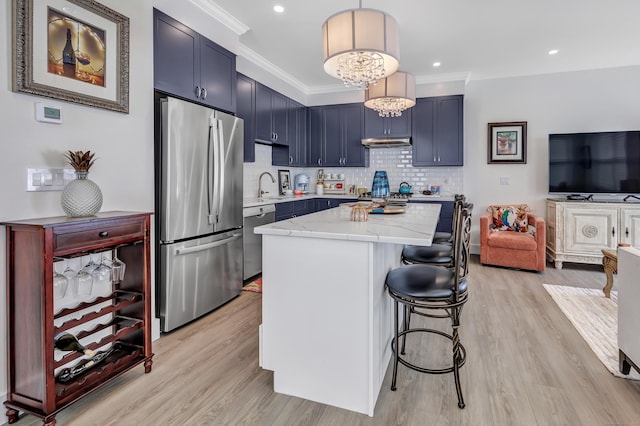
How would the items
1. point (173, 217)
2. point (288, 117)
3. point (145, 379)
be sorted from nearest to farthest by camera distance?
point (145, 379) → point (173, 217) → point (288, 117)

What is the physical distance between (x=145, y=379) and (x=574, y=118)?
5.99m

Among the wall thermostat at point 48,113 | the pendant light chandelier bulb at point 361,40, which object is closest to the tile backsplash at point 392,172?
the pendant light chandelier bulb at point 361,40

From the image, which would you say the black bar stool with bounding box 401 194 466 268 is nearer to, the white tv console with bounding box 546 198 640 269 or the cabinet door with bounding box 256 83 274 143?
the cabinet door with bounding box 256 83 274 143

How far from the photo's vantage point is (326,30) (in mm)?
2162

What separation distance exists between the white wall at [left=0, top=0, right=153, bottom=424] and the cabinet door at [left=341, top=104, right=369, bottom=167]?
3.67 metres

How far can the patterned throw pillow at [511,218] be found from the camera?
4.95 meters

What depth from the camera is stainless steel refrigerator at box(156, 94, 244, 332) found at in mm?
2693

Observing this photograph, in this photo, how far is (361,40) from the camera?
2.02 metres

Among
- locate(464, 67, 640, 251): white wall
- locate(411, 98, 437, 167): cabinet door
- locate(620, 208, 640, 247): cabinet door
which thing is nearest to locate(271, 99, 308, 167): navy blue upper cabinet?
locate(411, 98, 437, 167): cabinet door

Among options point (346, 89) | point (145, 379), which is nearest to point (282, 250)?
point (145, 379)

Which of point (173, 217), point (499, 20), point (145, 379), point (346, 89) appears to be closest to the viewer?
point (145, 379)

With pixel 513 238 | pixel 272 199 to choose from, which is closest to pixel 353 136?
pixel 272 199

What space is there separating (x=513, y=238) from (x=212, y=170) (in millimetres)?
3816

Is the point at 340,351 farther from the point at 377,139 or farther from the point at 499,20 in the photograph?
the point at 377,139
